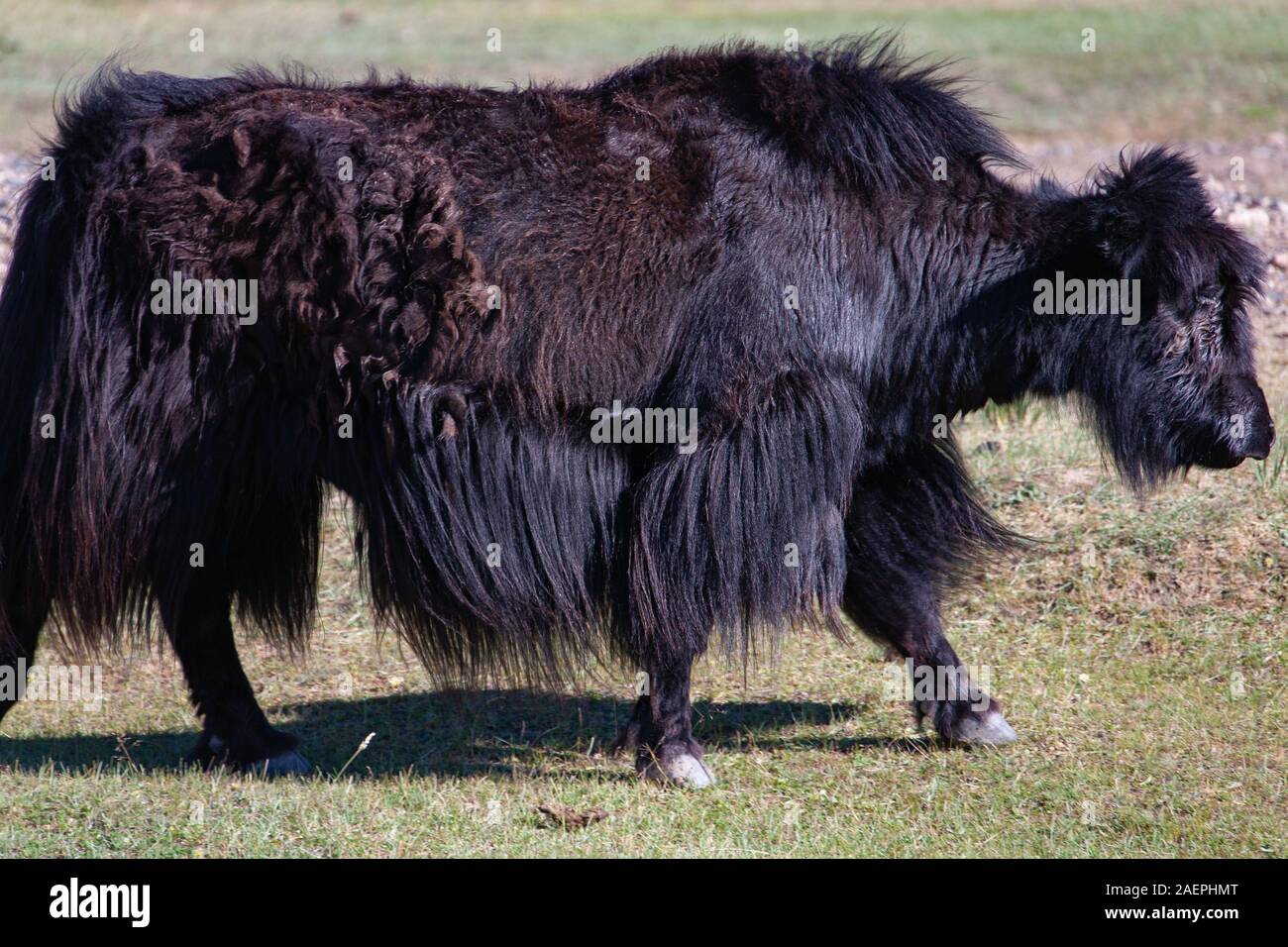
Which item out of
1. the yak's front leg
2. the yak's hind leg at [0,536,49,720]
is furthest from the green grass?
the yak's hind leg at [0,536,49,720]

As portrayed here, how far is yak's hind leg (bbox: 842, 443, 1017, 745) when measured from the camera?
18.3ft

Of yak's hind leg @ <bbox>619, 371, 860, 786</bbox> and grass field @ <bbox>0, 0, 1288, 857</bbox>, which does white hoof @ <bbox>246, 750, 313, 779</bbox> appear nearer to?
grass field @ <bbox>0, 0, 1288, 857</bbox>

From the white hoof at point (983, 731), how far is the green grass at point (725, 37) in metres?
9.92

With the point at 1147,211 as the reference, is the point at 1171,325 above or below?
below

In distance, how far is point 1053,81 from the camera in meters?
17.8

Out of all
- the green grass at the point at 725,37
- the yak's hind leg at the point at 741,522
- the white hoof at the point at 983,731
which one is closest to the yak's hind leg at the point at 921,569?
the white hoof at the point at 983,731

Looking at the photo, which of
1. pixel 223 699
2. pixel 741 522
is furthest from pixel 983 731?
pixel 223 699

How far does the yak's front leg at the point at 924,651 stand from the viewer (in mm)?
5559

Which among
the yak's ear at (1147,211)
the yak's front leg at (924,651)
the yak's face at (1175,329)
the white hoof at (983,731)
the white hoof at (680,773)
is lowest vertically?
the white hoof at (680,773)

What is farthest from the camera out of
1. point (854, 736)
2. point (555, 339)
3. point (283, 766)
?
point (854, 736)

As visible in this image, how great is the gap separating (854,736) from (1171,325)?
188 centimetres

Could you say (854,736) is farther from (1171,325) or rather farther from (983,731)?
(1171,325)

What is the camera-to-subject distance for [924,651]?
18.5 ft

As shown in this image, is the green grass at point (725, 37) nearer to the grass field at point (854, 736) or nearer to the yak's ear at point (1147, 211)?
the grass field at point (854, 736)
